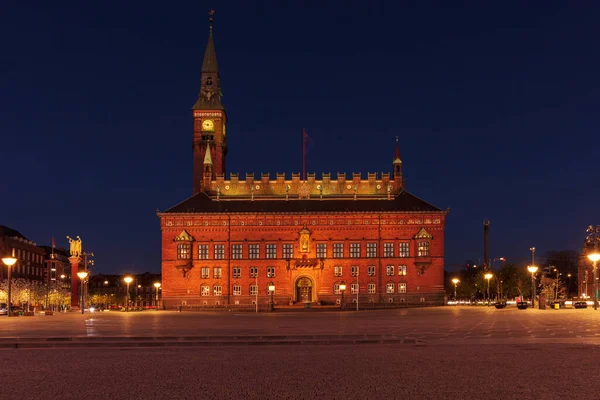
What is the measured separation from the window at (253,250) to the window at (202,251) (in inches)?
250

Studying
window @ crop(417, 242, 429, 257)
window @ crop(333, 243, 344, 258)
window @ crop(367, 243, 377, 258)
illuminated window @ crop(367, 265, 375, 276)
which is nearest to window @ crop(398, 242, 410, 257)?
window @ crop(417, 242, 429, 257)

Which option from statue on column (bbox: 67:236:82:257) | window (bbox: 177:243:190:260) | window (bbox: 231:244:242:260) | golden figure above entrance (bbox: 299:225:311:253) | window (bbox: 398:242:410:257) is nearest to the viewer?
statue on column (bbox: 67:236:82:257)

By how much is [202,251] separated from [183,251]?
2.95m

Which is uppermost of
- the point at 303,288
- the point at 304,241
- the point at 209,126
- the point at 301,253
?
the point at 209,126

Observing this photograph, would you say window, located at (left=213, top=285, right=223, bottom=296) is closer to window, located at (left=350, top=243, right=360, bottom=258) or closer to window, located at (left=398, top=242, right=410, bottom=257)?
window, located at (left=350, top=243, right=360, bottom=258)

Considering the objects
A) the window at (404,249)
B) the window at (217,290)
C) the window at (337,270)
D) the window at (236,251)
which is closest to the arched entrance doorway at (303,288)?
the window at (337,270)

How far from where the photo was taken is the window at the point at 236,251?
94688mm

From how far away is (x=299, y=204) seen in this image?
318 ft

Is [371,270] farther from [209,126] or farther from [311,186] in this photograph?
[209,126]

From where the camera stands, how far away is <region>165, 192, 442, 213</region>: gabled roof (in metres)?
94.8

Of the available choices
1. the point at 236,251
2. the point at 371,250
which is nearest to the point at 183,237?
the point at 236,251

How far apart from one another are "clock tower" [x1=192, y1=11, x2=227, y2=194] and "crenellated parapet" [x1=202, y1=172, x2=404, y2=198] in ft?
21.2

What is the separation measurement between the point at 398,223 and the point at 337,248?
31.9 ft

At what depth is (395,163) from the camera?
101438mm
